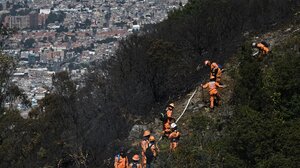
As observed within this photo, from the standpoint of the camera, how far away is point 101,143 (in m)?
16.5

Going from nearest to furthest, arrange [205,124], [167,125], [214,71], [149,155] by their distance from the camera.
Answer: [205,124] → [149,155] → [167,125] → [214,71]

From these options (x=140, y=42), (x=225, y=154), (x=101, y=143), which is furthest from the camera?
(x=140, y=42)

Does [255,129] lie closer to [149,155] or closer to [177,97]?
[149,155]

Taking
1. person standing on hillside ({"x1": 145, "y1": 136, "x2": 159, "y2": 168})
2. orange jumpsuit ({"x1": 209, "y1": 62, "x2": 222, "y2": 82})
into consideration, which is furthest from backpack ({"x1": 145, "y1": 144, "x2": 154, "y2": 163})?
orange jumpsuit ({"x1": 209, "y1": 62, "x2": 222, "y2": 82})

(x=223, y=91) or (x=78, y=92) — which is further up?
(x=223, y=91)

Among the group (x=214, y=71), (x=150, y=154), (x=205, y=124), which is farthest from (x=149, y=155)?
(x=214, y=71)

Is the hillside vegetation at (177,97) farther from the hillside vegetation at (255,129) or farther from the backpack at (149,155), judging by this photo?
the backpack at (149,155)

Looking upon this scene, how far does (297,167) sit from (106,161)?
7.45 m

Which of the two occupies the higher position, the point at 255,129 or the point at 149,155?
the point at 255,129

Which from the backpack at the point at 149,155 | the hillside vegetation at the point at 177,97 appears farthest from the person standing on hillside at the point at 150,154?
the hillside vegetation at the point at 177,97

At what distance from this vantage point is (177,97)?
18891 millimetres

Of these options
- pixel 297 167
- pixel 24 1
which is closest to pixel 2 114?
pixel 297 167

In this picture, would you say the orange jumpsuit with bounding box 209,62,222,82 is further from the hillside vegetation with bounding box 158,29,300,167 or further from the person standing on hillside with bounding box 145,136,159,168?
the person standing on hillside with bounding box 145,136,159,168

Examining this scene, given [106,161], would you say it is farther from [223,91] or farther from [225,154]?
[225,154]
